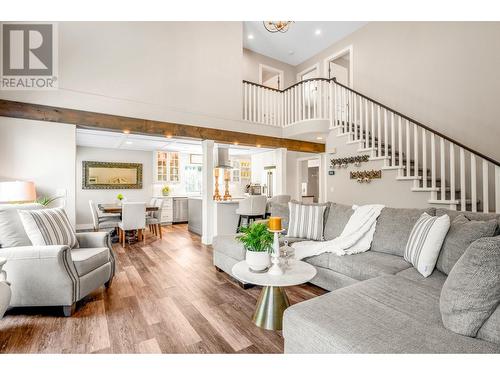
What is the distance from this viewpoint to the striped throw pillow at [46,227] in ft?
7.48

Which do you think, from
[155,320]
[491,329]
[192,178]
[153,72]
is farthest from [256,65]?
[491,329]

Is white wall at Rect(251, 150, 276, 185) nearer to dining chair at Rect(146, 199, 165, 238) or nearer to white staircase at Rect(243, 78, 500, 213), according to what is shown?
white staircase at Rect(243, 78, 500, 213)

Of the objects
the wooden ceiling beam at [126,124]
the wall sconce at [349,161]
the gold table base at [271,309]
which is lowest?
the gold table base at [271,309]

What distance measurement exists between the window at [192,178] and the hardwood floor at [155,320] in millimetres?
5392

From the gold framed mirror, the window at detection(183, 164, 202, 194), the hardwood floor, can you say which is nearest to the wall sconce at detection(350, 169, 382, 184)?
the hardwood floor

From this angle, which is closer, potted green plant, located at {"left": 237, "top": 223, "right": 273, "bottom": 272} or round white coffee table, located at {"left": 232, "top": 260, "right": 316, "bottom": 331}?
round white coffee table, located at {"left": 232, "top": 260, "right": 316, "bottom": 331}

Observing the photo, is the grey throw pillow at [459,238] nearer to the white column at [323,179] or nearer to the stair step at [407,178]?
the stair step at [407,178]

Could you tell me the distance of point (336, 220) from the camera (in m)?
3.15

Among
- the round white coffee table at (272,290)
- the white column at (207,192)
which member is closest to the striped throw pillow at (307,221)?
the round white coffee table at (272,290)

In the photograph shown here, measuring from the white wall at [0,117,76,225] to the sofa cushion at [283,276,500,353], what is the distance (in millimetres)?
4015

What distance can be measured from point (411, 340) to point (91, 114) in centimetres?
481

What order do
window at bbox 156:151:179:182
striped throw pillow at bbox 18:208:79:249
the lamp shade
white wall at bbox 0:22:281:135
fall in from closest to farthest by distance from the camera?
striped throw pillow at bbox 18:208:79:249 < the lamp shade < white wall at bbox 0:22:281:135 < window at bbox 156:151:179:182

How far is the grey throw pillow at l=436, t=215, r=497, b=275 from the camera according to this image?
1.82m

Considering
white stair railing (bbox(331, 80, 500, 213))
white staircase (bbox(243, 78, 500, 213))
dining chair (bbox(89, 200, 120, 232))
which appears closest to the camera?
white stair railing (bbox(331, 80, 500, 213))
